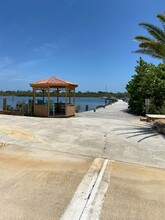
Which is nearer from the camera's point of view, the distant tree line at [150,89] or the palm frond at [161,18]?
the palm frond at [161,18]

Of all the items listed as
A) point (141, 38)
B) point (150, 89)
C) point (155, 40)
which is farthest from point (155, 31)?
point (150, 89)

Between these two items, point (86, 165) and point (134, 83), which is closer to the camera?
point (86, 165)

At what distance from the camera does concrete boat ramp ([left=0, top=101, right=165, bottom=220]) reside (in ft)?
9.45

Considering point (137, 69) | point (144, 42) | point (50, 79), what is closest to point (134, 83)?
point (137, 69)

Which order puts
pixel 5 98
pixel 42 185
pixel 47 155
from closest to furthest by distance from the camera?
pixel 42 185 → pixel 47 155 → pixel 5 98

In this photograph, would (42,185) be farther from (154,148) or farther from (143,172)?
(154,148)

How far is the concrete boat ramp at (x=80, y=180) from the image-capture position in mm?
2879

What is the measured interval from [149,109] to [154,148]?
10351 mm

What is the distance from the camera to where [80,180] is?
3.82 metres

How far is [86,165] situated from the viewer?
4.64 m

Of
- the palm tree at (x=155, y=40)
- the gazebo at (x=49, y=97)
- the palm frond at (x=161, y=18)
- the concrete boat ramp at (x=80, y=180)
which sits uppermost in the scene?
the palm frond at (x=161, y=18)

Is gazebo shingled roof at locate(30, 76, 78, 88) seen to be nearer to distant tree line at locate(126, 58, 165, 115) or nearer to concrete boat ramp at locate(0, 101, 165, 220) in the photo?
distant tree line at locate(126, 58, 165, 115)

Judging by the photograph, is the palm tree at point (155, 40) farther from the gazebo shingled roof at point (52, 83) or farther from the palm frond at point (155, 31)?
the gazebo shingled roof at point (52, 83)

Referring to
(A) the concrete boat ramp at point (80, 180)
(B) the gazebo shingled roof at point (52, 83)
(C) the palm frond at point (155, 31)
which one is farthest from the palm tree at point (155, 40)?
(B) the gazebo shingled roof at point (52, 83)
